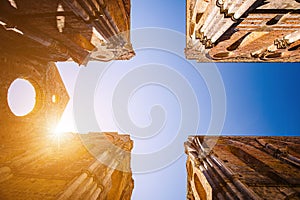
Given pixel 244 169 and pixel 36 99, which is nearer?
pixel 244 169

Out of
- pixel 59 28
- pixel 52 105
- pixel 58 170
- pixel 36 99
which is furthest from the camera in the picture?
pixel 52 105

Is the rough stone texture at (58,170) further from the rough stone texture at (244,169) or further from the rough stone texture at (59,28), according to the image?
the rough stone texture at (59,28)

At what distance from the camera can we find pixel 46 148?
9.41 m

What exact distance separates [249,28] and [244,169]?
535 cm

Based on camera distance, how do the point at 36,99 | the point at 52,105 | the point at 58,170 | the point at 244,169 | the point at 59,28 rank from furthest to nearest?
1. the point at 52,105
2. the point at 36,99
3. the point at 59,28
4. the point at 244,169
5. the point at 58,170

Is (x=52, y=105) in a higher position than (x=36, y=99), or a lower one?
lower

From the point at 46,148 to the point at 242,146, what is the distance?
9.82m

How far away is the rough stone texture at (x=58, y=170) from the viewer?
6062 millimetres

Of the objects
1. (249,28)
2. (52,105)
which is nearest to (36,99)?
(52,105)

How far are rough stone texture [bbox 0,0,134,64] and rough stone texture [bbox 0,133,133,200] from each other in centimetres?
434

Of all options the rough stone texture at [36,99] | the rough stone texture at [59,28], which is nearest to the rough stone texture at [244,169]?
the rough stone texture at [59,28]

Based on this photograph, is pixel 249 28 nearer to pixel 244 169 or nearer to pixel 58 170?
pixel 244 169

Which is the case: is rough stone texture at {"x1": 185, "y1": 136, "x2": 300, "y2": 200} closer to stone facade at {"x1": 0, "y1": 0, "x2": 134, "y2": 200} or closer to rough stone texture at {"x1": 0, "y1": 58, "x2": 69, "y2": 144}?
stone facade at {"x1": 0, "y1": 0, "x2": 134, "y2": 200}

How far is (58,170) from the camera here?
24.3ft
